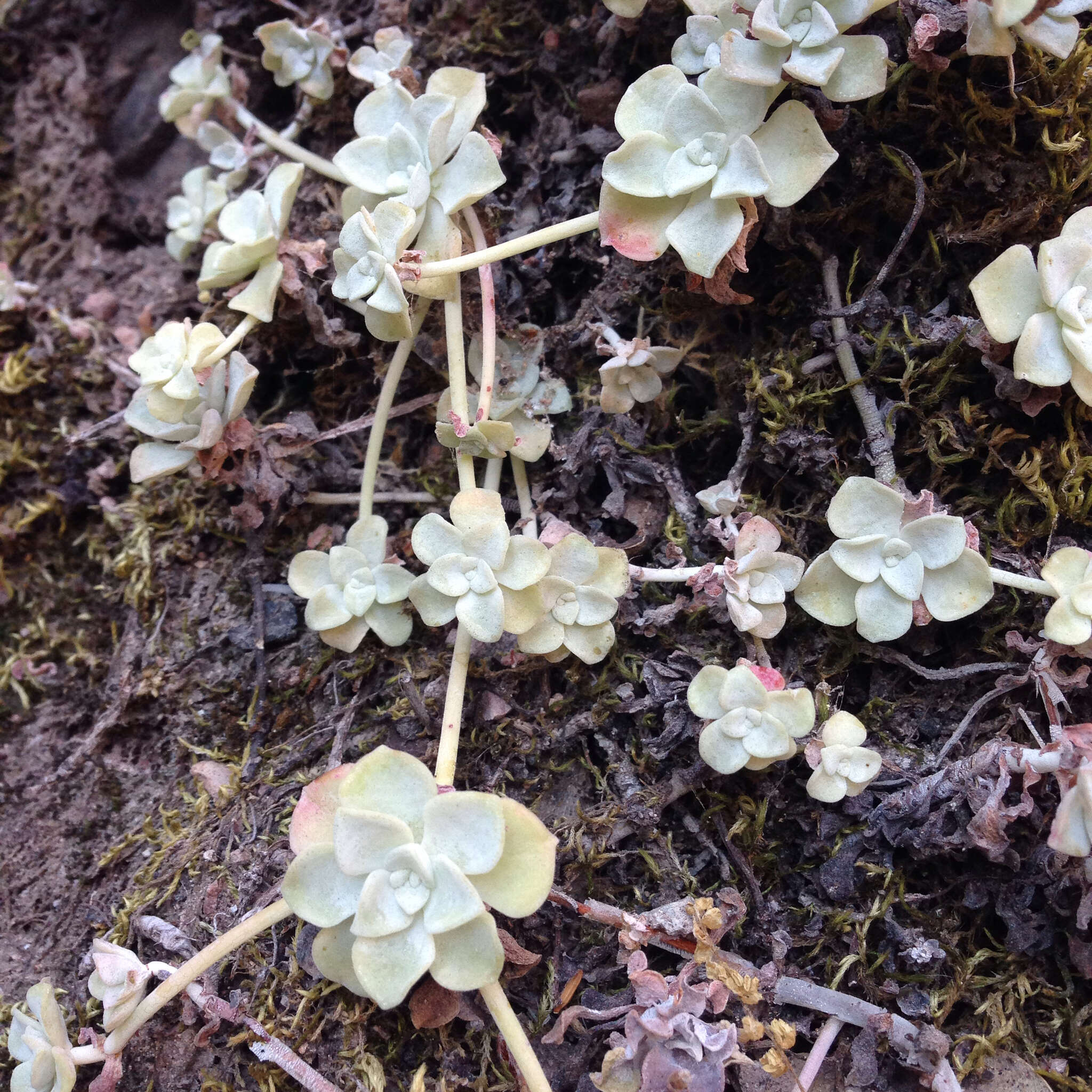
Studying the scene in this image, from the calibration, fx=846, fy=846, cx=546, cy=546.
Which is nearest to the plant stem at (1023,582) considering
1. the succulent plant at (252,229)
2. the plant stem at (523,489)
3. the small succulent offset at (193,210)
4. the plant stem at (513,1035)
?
the plant stem at (523,489)

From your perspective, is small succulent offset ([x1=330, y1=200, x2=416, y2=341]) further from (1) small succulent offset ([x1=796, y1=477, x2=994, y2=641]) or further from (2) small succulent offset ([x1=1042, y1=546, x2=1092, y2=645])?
(2) small succulent offset ([x1=1042, y1=546, x2=1092, y2=645])

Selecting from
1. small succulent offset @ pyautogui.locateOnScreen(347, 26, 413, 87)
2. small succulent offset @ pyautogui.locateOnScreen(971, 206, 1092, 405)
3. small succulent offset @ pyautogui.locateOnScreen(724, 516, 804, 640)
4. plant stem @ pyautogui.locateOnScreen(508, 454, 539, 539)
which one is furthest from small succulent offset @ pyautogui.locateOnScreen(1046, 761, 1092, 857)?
small succulent offset @ pyautogui.locateOnScreen(347, 26, 413, 87)

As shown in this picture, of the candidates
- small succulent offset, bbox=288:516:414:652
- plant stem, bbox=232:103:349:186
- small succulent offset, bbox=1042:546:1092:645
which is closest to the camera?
small succulent offset, bbox=1042:546:1092:645

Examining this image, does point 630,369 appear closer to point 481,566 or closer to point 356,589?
point 481,566

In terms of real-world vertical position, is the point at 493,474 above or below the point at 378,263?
below

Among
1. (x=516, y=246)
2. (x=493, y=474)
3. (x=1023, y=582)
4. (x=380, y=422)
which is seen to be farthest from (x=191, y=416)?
(x=1023, y=582)

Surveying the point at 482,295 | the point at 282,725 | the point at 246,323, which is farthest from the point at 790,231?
the point at 282,725
